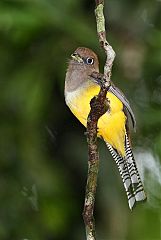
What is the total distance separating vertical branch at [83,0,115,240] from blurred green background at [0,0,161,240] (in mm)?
1256

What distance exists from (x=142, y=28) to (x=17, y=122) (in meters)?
0.76

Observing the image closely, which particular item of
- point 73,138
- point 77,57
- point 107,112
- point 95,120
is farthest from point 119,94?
point 73,138

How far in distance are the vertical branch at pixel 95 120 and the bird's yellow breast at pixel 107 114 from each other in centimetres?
63

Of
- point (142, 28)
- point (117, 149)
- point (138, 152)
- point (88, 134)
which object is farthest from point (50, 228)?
point (88, 134)

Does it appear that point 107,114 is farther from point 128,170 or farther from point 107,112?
point 128,170

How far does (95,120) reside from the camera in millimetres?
1761

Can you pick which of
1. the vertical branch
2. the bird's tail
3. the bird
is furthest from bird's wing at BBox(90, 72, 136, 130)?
the vertical branch

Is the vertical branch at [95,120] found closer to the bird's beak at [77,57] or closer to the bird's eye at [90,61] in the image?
the bird's beak at [77,57]

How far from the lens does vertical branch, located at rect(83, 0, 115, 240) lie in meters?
1.69

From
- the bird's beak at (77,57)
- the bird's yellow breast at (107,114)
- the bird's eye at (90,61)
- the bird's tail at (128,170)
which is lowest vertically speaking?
the bird's tail at (128,170)

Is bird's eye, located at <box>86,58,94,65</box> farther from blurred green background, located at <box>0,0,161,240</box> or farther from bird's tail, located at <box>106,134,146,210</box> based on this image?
blurred green background, located at <box>0,0,161,240</box>

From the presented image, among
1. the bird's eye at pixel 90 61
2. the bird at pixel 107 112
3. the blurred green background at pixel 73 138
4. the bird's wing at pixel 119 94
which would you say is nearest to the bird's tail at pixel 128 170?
the bird at pixel 107 112

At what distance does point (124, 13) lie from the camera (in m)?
3.56

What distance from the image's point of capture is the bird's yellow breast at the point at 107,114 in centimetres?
244
